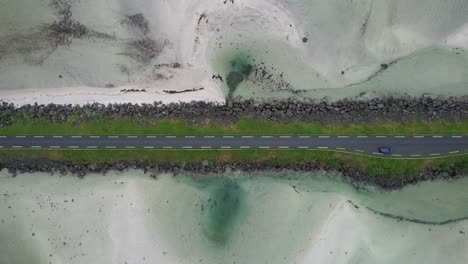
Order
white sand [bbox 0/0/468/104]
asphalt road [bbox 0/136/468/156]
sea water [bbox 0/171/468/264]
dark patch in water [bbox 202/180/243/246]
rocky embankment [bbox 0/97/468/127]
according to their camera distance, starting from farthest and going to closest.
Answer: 1. rocky embankment [bbox 0/97/468/127]
2. asphalt road [bbox 0/136/468/156]
3. white sand [bbox 0/0/468/104]
4. dark patch in water [bbox 202/180/243/246]
5. sea water [bbox 0/171/468/264]

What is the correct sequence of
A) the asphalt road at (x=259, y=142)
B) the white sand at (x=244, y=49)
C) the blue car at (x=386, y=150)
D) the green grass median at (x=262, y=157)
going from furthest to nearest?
1. the asphalt road at (x=259, y=142)
2. the green grass median at (x=262, y=157)
3. the white sand at (x=244, y=49)
4. the blue car at (x=386, y=150)


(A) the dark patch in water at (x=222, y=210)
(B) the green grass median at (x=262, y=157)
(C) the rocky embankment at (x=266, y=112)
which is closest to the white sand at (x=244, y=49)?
(C) the rocky embankment at (x=266, y=112)

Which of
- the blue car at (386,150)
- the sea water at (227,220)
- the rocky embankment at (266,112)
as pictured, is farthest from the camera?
the rocky embankment at (266,112)

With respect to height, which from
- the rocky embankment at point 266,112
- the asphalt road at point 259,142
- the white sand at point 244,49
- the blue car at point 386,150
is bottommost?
the blue car at point 386,150

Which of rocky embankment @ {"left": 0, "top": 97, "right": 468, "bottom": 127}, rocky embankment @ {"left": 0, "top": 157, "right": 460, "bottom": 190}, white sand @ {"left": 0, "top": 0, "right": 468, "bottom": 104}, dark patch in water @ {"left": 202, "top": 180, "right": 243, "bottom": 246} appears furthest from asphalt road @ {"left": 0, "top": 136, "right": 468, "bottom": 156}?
dark patch in water @ {"left": 202, "top": 180, "right": 243, "bottom": 246}

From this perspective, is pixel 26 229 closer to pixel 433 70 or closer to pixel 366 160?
pixel 366 160

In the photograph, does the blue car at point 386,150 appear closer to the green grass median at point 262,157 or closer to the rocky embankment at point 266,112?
the green grass median at point 262,157

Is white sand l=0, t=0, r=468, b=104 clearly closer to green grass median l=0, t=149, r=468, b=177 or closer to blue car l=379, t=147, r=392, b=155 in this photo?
green grass median l=0, t=149, r=468, b=177
